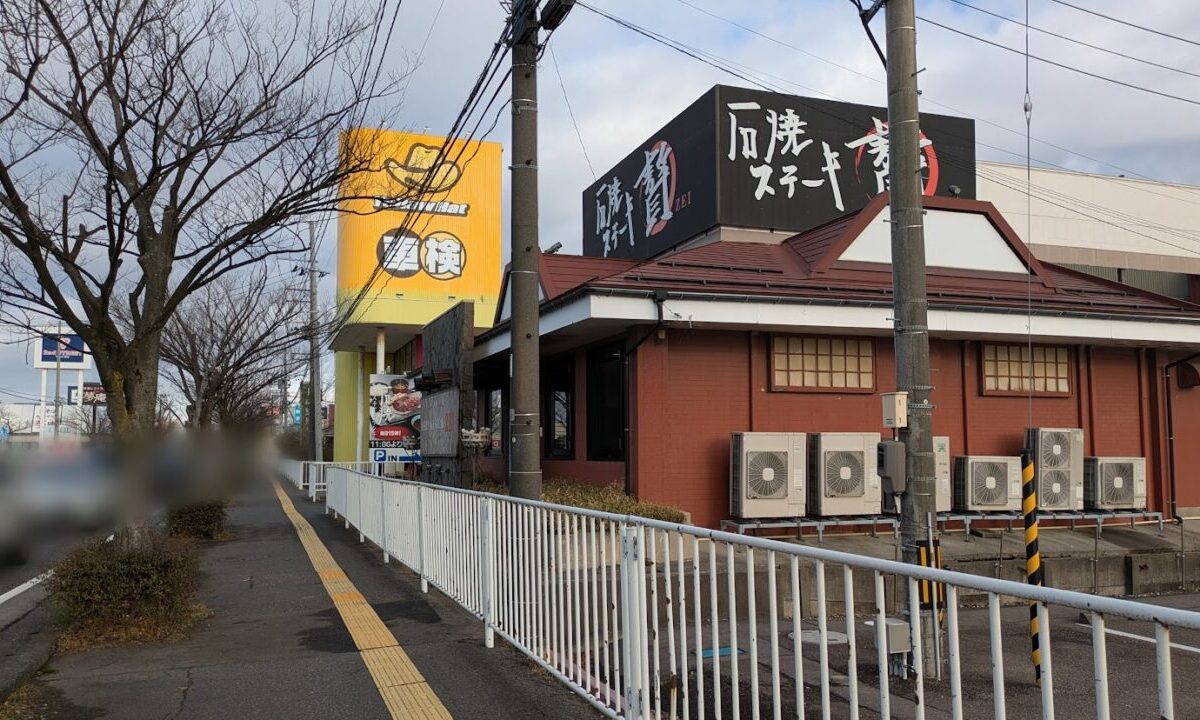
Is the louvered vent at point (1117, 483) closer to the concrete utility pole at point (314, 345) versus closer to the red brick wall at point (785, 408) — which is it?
the red brick wall at point (785, 408)

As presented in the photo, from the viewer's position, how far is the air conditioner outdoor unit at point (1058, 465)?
13771 mm

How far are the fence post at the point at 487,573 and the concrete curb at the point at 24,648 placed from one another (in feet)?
10.5

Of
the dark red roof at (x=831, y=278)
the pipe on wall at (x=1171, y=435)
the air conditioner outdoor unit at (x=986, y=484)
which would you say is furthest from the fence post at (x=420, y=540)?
the pipe on wall at (x=1171, y=435)

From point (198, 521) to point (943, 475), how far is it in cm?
1252

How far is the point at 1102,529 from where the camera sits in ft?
46.8

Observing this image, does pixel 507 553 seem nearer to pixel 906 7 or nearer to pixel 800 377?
pixel 906 7

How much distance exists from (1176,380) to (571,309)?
11136 mm

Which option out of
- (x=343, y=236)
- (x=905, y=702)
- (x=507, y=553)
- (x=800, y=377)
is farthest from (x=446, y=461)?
(x=343, y=236)

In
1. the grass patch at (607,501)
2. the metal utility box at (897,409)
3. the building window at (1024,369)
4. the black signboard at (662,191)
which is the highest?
the black signboard at (662,191)

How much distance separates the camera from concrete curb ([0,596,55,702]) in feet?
20.2

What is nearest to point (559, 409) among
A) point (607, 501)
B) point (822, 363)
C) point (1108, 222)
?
point (607, 501)

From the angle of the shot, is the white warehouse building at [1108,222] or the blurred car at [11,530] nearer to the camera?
the blurred car at [11,530]

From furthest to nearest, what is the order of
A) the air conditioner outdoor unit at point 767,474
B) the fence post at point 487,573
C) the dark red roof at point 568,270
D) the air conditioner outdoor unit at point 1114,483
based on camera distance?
the dark red roof at point 568,270, the air conditioner outdoor unit at point 1114,483, the air conditioner outdoor unit at point 767,474, the fence post at point 487,573

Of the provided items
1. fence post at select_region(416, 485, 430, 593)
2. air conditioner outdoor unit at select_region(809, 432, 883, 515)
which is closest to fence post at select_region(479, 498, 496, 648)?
fence post at select_region(416, 485, 430, 593)
